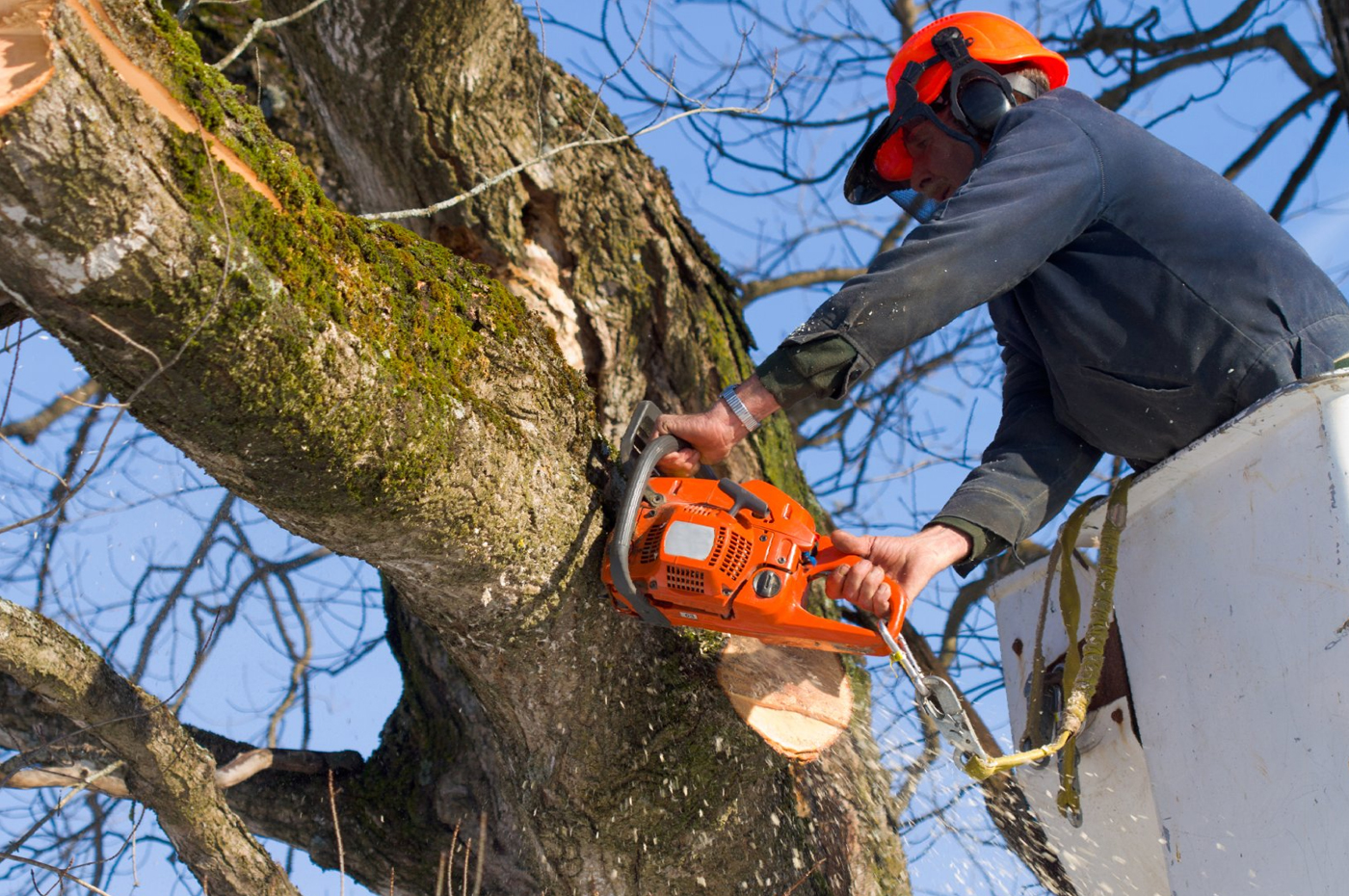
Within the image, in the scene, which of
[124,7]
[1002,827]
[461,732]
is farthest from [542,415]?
[1002,827]

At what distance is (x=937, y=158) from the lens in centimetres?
276

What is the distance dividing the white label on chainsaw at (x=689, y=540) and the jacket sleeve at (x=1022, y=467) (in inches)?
24.5

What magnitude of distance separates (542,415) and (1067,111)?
1.32 m

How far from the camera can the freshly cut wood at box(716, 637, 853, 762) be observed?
2.31 m

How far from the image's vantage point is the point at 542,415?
6.63 ft

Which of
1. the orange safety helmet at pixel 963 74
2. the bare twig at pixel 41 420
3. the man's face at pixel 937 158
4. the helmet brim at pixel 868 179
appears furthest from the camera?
the bare twig at pixel 41 420

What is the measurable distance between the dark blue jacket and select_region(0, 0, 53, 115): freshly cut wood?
4.49 feet

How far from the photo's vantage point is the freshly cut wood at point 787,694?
231cm

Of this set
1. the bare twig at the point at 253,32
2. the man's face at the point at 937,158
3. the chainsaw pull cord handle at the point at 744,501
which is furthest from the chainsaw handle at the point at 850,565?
the bare twig at the point at 253,32

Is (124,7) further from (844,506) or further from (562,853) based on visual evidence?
(844,506)

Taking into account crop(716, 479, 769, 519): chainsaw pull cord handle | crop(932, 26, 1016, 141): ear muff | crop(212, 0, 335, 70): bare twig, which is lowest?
crop(716, 479, 769, 519): chainsaw pull cord handle

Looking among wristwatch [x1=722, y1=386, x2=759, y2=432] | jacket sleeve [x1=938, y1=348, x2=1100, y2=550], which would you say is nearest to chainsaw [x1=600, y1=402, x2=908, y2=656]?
wristwatch [x1=722, y1=386, x2=759, y2=432]

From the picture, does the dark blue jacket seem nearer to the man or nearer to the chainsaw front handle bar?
the man

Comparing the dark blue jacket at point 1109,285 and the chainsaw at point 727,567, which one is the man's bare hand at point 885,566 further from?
the dark blue jacket at point 1109,285
